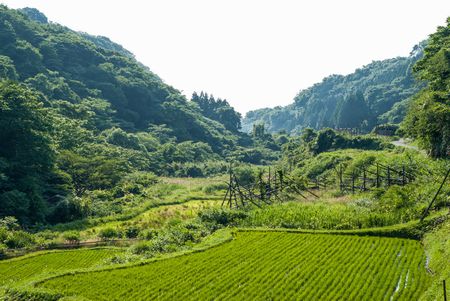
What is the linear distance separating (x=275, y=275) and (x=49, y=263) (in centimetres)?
1585

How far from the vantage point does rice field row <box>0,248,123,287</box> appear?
981 inches

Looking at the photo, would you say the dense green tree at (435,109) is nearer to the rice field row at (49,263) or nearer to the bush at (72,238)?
the rice field row at (49,263)

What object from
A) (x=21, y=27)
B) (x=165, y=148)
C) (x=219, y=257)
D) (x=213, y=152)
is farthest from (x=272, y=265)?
(x=21, y=27)

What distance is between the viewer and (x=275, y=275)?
2022 cm

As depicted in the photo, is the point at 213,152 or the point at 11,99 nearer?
the point at 11,99

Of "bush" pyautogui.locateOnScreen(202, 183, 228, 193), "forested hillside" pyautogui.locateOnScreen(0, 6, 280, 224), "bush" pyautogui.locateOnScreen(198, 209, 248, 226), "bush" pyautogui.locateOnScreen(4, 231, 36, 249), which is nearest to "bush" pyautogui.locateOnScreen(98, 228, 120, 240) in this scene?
"bush" pyautogui.locateOnScreen(4, 231, 36, 249)

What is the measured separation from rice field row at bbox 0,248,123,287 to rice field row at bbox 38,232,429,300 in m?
5.10

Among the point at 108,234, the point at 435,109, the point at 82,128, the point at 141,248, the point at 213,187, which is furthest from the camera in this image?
the point at 82,128

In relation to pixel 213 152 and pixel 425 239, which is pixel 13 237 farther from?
pixel 213 152

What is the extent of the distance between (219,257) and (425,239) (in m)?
12.4

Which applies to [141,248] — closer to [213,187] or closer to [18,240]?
[18,240]

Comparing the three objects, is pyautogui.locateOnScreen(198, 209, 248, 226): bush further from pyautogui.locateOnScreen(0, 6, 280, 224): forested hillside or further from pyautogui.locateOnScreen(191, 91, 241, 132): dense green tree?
pyautogui.locateOnScreen(191, 91, 241, 132): dense green tree

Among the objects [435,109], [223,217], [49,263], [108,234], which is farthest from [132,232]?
[435,109]

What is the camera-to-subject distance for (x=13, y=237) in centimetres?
3172
